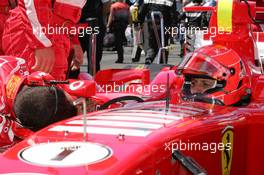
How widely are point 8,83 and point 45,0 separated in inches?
35.4

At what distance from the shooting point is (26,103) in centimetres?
252

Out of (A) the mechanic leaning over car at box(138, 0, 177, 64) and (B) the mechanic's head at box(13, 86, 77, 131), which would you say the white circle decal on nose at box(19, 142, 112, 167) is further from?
(A) the mechanic leaning over car at box(138, 0, 177, 64)

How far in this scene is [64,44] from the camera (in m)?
3.85

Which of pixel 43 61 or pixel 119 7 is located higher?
pixel 43 61

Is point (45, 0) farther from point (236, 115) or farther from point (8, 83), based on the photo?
point (236, 115)

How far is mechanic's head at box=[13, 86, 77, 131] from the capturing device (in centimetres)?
250

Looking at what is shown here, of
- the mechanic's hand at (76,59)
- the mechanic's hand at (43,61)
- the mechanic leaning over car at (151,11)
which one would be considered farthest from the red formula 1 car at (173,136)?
the mechanic leaning over car at (151,11)

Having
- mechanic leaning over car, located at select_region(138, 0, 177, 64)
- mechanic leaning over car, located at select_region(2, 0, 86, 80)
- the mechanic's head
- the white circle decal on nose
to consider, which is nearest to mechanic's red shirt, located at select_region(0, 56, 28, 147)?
the mechanic's head

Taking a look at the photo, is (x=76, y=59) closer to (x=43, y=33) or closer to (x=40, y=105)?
(x=43, y=33)

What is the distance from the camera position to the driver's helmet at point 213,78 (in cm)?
313

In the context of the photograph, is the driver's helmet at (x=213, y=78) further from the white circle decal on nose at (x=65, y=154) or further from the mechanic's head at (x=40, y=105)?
the white circle decal on nose at (x=65, y=154)

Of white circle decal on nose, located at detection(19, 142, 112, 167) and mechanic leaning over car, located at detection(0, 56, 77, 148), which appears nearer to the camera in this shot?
white circle decal on nose, located at detection(19, 142, 112, 167)

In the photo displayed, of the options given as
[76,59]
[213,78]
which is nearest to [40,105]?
[213,78]

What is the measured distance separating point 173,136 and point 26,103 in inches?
25.1
